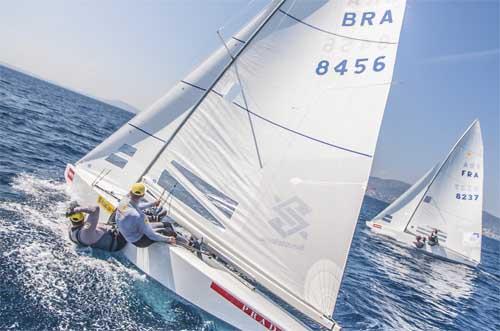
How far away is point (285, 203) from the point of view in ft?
19.0

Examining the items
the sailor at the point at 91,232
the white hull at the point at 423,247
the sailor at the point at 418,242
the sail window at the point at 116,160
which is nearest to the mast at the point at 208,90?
the sail window at the point at 116,160

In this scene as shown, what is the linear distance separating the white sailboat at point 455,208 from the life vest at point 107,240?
2031 cm

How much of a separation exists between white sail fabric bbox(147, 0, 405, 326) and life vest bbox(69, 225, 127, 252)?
142 cm

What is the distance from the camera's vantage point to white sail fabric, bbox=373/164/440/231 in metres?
23.4

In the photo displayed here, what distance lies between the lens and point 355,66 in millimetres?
5766

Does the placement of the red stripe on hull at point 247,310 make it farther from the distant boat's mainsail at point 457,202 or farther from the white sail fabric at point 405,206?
the distant boat's mainsail at point 457,202

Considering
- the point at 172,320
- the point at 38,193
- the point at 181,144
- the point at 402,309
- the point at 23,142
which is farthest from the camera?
the point at 23,142

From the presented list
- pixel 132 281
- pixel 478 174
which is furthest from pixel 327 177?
pixel 478 174

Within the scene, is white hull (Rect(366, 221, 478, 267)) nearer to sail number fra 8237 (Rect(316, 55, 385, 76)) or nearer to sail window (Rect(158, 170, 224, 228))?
sail number fra 8237 (Rect(316, 55, 385, 76))

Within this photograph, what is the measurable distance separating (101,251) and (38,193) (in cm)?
311

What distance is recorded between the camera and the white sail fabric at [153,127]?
6.71 m

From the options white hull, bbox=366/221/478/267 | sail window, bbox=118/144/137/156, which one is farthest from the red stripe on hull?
white hull, bbox=366/221/478/267

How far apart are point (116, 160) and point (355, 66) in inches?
201

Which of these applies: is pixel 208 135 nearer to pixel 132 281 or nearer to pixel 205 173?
pixel 205 173
